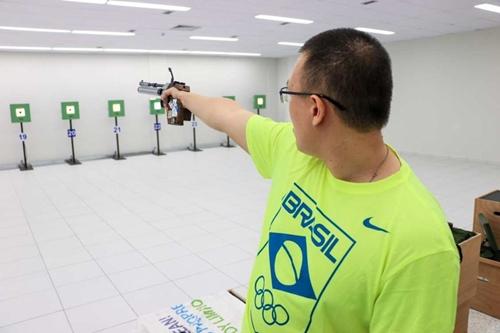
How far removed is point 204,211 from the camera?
551 cm

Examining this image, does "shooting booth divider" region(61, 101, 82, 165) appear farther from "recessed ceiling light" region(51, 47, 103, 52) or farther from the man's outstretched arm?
the man's outstretched arm

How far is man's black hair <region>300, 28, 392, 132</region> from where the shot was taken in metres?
0.79

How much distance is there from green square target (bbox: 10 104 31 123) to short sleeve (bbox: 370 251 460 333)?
965cm

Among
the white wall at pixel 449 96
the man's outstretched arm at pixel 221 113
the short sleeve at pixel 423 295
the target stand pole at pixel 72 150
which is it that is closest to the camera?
the short sleeve at pixel 423 295

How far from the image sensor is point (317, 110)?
0.85m

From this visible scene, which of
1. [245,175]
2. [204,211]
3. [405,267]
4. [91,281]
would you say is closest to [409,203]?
[405,267]

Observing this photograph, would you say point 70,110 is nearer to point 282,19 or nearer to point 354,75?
point 282,19

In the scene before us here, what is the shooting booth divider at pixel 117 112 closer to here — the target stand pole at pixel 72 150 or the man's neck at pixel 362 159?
the target stand pole at pixel 72 150

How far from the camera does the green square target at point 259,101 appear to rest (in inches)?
481

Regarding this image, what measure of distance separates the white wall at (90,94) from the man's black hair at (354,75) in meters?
10.0

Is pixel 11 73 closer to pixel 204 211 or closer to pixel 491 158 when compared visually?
pixel 204 211

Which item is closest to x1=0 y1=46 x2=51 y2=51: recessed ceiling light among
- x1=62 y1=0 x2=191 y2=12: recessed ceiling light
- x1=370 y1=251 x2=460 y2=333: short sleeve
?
x1=62 y1=0 x2=191 y2=12: recessed ceiling light

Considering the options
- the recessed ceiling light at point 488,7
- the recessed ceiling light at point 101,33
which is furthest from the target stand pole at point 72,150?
the recessed ceiling light at point 488,7

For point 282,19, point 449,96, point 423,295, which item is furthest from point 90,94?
point 423,295
